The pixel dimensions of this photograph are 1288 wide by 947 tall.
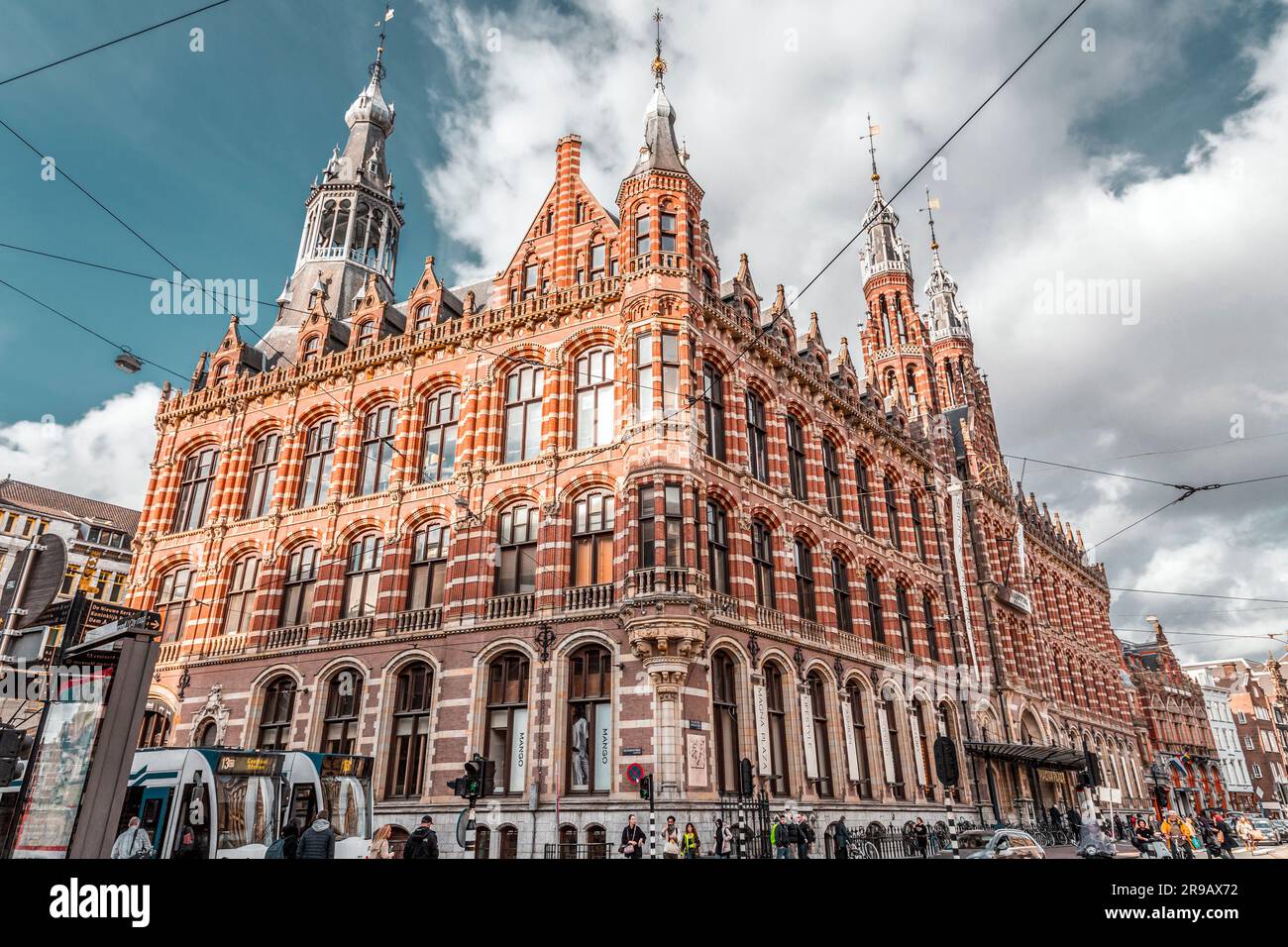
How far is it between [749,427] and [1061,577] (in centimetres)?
3486

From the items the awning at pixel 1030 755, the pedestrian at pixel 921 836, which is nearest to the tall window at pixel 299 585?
the pedestrian at pixel 921 836

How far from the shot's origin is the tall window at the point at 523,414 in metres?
24.4

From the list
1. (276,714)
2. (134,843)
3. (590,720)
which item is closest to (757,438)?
(590,720)

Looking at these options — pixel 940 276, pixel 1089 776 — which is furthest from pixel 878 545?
pixel 940 276

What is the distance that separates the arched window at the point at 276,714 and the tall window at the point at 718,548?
1394 centimetres

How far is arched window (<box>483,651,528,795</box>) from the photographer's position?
66.1 feet

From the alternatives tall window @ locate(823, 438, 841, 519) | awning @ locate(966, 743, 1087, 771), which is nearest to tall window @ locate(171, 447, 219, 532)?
tall window @ locate(823, 438, 841, 519)

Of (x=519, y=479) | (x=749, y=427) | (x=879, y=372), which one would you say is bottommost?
(x=519, y=479)

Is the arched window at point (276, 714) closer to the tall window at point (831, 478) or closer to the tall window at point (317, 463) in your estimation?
the tall window at point (317, 463)

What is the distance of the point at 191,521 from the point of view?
31.0 meters

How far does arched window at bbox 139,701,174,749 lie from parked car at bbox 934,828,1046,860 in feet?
81.7

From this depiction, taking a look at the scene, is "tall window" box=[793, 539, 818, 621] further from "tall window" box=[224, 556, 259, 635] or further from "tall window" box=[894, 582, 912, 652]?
"tall window" box=[224, 556, 259, 635]
